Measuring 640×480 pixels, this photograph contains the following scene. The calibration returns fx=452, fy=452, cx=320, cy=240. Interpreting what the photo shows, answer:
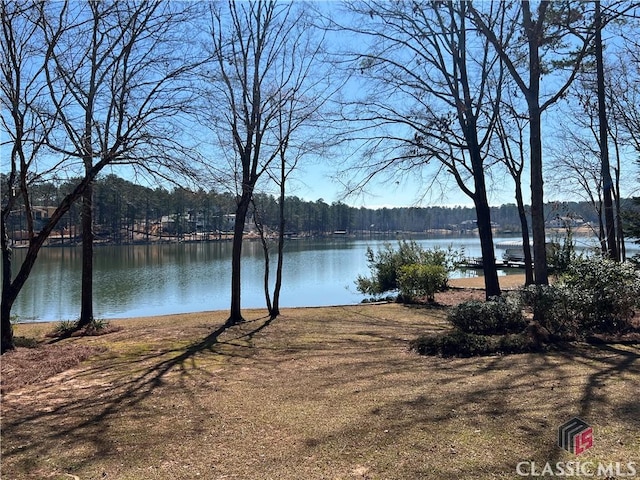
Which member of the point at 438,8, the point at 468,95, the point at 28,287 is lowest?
the point at 28,287

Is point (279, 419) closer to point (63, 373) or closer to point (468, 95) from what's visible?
point (63, 373)

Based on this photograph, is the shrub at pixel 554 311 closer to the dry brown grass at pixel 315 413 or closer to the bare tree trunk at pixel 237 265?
the dry brown grass at pixel 315 413

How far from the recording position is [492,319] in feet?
23.2

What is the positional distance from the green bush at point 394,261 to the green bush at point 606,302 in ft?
31.0

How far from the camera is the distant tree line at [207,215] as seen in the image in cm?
833

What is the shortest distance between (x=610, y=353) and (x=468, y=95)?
778cm

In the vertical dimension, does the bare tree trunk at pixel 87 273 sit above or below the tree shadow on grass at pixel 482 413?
above

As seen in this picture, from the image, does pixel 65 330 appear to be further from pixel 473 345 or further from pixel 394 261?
pixel 394 261

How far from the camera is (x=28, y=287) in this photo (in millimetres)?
21750

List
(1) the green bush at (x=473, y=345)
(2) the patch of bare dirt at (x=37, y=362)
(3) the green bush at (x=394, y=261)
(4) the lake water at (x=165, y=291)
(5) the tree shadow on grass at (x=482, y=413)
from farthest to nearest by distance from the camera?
(3) the green bush at (x=394, y=261), (4) the lake water at (x=165, y=291), (1) the green bush at (x=473, y=345), (2) the patch of bare dirt at (x=37, y=362), (5) the tree shadow on grass at (x=482, y=413)

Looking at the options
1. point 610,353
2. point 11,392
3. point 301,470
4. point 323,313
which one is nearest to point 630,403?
point 610,353

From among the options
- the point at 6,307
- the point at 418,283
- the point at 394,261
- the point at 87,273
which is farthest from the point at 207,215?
the point at 6,307

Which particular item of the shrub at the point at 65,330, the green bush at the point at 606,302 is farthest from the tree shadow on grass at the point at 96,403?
the green bush at the point at 606,302

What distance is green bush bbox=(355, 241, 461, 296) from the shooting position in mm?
17297
